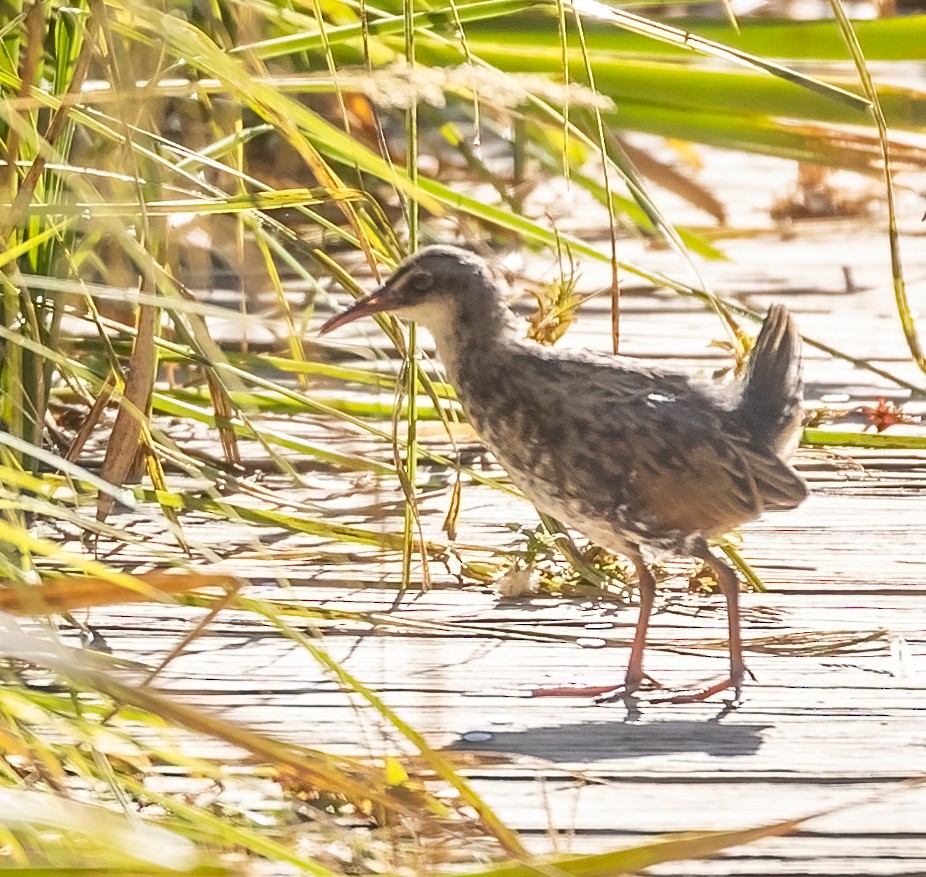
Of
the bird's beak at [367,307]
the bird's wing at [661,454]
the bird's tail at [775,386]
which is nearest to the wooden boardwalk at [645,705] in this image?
the bird's wing at [661,454]

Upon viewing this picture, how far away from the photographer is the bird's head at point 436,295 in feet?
11.6

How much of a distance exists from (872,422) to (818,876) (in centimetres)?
237

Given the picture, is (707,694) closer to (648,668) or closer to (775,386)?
(648,668)

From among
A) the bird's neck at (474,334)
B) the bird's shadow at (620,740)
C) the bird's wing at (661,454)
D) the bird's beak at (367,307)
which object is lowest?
the bird's shadow at (620,740)

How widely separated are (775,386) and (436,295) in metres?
0.74

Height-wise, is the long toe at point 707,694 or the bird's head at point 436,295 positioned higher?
the bird's head at point 436,295

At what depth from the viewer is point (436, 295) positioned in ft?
11.7

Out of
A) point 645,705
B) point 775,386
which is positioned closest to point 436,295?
point 775,386

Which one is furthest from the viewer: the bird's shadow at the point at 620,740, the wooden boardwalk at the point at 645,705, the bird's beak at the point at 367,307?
the bird's beak at the point at 367,307

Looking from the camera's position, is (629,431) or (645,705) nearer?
(645,705)

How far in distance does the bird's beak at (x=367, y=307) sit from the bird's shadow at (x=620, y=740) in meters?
1.02

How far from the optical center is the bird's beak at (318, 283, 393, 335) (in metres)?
3.51

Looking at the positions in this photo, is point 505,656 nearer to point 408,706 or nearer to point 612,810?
point 408,706

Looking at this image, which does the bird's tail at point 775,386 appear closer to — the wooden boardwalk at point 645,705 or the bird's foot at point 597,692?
the wooden boardwalk at point 645,705
